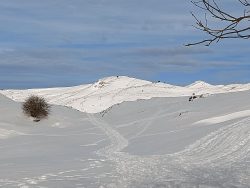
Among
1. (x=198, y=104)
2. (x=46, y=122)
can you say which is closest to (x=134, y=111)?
(x=198, y=104)

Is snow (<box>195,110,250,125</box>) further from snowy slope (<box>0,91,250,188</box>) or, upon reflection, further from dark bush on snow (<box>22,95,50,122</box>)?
dark bush on snow (<box>22,95,50,122</box>)

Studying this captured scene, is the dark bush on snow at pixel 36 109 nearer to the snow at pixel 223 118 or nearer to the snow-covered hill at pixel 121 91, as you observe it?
the snow at pixel 223 118

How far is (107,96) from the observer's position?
105125 mm

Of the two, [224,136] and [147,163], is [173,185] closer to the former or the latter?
[147,163]

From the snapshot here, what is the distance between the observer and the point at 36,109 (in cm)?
4291

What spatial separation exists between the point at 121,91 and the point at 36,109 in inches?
2725

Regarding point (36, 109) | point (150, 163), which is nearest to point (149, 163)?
point (150, 163)

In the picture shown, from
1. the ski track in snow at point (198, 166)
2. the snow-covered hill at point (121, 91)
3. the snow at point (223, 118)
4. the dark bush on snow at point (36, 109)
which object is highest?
the snow-covered hill at point (121, 91)

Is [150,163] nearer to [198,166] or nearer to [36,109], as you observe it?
[198,166]

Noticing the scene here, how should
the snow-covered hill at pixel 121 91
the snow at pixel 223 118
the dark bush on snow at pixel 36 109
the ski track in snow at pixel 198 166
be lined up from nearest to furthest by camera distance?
the ski track in snow at pixel 198 166 < the snow at pixel 223 118 < the dark bush on snow at pixel 36 109 < the snow-covered hill at pixel 121 91

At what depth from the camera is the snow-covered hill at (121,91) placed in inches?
3706

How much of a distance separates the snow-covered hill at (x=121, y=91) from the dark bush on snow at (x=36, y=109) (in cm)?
3728

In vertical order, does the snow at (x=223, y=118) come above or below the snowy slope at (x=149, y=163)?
above

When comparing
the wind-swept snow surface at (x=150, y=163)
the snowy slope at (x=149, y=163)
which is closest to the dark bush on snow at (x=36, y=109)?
the wind-swept snow surface at (x=150, y=163)
